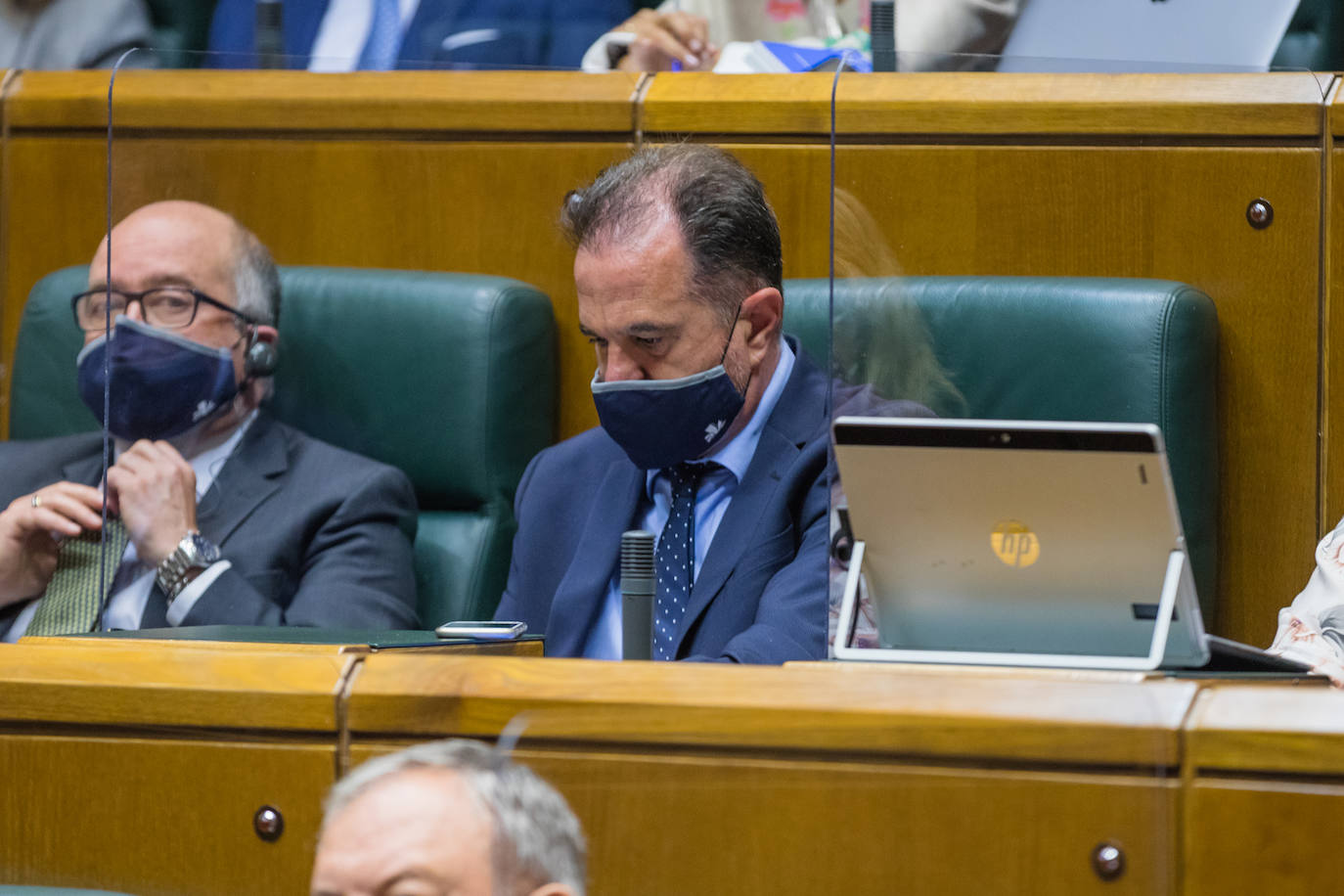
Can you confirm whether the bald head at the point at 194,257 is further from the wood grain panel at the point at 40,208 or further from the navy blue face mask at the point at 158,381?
the wood grain panel at the point at 40,208

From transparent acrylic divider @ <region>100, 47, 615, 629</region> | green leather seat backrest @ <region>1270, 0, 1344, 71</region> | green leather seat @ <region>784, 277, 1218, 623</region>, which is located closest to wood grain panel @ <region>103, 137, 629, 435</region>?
transparent acrylic divider @ <region>100, 47, 615, 629</region>

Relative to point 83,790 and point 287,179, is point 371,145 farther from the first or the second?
point 83,790

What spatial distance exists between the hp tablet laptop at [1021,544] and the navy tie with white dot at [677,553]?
455mm

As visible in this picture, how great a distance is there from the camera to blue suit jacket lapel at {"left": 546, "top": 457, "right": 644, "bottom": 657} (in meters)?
1.66

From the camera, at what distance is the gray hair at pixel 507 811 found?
84cm

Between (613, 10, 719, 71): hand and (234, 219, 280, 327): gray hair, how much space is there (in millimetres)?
522

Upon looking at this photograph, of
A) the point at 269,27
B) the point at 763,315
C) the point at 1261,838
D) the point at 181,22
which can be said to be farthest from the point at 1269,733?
the point at 181,22

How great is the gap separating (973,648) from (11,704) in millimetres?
648

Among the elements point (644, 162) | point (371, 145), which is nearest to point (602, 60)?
point (371, 145)

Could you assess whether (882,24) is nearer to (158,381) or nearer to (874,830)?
(158,381)

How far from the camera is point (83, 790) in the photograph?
3.97 ft

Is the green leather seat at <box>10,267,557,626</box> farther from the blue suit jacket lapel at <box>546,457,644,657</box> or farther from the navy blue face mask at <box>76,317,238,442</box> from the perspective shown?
the blue suit jacket lapel at <box>546,457,644,657</box>

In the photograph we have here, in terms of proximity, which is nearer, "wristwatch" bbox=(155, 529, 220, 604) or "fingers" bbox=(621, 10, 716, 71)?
"wristwatch" bbox=(155, 529, 220, 604)

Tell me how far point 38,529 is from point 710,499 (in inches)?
27.9
